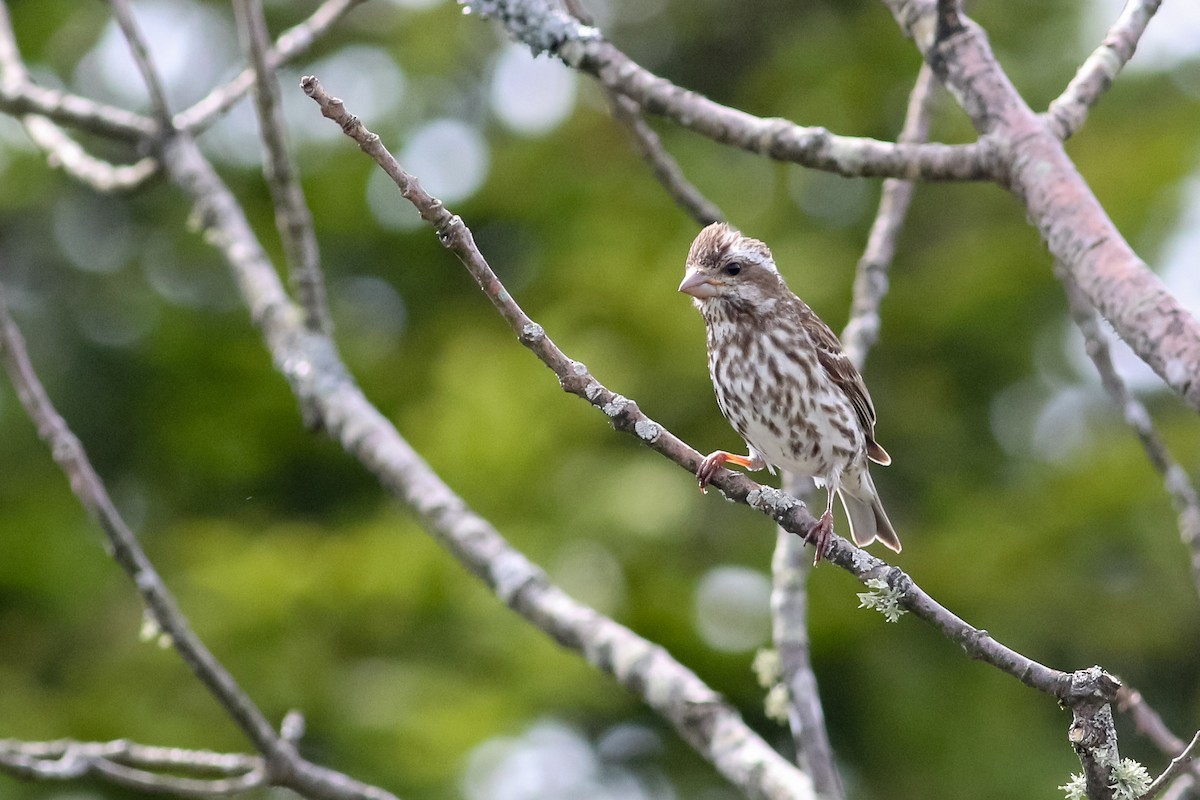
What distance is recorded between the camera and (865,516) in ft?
18.2

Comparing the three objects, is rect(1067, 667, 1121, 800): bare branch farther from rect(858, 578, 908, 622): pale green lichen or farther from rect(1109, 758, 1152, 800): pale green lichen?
rect(858, 578, 908, 622): pale green lichen

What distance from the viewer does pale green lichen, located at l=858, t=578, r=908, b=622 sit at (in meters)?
2.66

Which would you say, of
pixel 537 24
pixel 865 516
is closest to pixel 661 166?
pixel 537 24

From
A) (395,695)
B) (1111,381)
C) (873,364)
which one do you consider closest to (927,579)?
(873,364)

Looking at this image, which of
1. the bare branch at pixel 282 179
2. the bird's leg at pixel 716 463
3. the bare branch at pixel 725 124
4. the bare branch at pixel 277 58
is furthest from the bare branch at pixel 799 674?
the bare branch at pixel 277 58

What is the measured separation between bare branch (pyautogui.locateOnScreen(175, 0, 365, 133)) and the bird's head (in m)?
1.36

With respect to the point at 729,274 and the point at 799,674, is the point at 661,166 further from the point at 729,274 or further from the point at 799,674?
the point at 799,674

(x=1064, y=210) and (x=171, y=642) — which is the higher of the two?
(x=171, y=642)

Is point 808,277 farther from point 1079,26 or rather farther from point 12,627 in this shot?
point 12,627

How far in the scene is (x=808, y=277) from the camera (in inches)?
307

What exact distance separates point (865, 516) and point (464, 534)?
2.09 m

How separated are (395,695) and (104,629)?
1.97 m

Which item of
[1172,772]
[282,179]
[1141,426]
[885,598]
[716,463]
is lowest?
[1172,772]

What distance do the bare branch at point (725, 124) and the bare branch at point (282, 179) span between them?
106 centimetres
